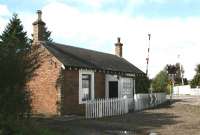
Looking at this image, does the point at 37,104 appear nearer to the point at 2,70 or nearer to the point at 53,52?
the point at 53,52

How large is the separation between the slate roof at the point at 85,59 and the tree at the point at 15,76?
9.36m

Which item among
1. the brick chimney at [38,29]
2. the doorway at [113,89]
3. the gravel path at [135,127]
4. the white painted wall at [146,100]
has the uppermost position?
the brick chimney at [38,29]

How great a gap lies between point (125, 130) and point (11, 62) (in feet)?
19.4

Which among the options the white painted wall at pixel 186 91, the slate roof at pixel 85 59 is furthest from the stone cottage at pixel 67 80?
the white painted wall at pixel 186 91

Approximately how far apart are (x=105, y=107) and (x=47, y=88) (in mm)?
3270

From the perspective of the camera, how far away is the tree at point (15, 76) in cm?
1219

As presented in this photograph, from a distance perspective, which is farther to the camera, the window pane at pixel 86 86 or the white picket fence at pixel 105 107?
the window pane at pixel 86 86

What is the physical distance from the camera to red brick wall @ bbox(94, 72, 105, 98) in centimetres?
2649

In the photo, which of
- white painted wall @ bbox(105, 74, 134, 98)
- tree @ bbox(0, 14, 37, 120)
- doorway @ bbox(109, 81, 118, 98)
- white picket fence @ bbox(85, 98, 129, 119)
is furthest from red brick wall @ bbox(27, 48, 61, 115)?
tree @ bbox(0, 14, 37, 120)

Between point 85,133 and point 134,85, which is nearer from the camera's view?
point 85,133

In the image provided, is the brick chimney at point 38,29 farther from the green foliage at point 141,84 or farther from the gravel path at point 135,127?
the green foliage at point 141,84

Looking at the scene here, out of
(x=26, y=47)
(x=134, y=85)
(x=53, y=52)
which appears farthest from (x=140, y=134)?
(x=134, y=85)

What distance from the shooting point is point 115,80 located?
28.3 m

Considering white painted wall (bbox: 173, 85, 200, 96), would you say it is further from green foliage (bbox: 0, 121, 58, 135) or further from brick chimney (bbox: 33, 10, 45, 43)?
green foliage (bbox: 0, 121, 58, 135)
